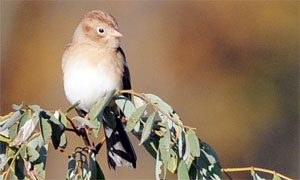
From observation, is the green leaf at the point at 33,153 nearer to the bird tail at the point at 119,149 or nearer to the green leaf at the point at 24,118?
the green leaf at the point at 24,118

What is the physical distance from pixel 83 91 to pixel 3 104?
387 centimetres

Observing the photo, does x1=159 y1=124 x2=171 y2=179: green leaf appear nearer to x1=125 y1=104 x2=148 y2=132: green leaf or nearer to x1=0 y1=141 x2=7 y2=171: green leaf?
x1=125 y1=104 x2=148 y2=132: green leaf

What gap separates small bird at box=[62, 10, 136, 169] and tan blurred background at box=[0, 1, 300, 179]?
3.41m

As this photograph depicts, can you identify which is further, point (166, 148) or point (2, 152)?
point (2, 152)

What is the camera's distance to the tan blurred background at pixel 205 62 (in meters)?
7.39

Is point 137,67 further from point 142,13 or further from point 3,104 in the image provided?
point 3,104

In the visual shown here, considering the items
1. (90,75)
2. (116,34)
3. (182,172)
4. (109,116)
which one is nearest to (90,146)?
(109,116)

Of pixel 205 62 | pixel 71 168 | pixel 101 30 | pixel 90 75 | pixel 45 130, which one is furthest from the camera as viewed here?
pixel 205 62

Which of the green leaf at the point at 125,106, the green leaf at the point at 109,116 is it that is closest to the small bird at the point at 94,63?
the green leaf at the point at 109,116

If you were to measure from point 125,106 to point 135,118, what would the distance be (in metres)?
0.15

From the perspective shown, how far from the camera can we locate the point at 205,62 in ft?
27.3

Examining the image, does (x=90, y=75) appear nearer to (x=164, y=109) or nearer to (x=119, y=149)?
(x=119, y=149)

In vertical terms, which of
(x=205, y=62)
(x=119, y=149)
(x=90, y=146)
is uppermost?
(x=90, y=146)

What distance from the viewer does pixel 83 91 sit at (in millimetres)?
3330
